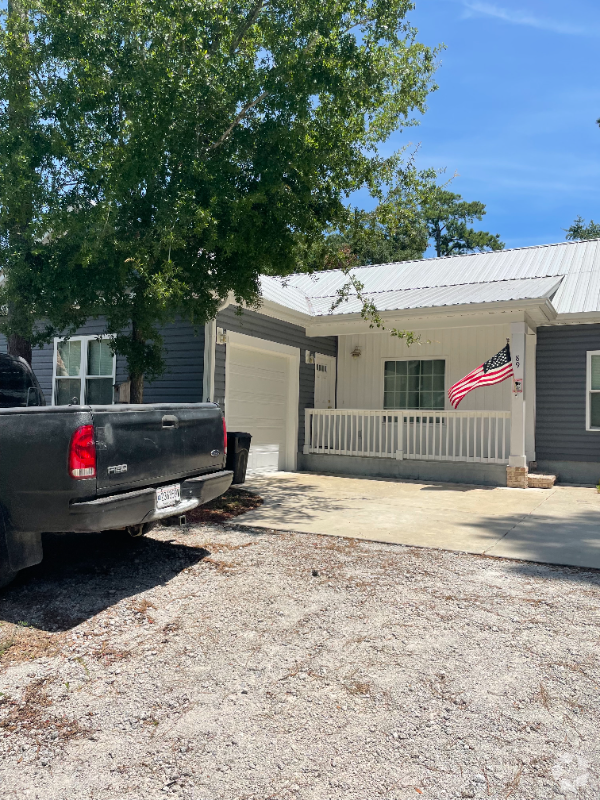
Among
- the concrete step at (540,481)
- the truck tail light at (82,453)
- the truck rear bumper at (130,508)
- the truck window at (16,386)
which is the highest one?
the truck window at (16,386)

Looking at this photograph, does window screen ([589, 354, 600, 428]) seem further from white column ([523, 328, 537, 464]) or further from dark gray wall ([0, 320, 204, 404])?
dark gray wall ([0, 320, 204, 404])

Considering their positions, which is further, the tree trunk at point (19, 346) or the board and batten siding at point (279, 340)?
the board and batten siding at point (279, 340)

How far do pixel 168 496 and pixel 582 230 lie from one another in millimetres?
37891

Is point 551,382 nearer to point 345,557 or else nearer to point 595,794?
point 345,557

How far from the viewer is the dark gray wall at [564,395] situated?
11.4 meters

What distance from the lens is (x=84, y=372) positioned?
10914 millimetres

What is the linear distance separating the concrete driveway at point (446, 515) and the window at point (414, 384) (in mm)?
2492

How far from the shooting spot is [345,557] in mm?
5414

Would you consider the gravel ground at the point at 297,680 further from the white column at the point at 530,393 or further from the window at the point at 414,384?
the window at the point at 414,384

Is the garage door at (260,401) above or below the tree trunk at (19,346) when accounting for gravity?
below

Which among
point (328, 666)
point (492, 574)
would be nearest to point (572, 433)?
point (492, 574)

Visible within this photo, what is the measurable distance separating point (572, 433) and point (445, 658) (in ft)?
30.2

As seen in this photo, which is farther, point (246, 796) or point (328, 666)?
point (328, 666)

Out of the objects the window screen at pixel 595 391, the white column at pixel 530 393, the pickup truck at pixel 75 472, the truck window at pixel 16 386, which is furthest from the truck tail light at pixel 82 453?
the window screen at pixel 595 391
